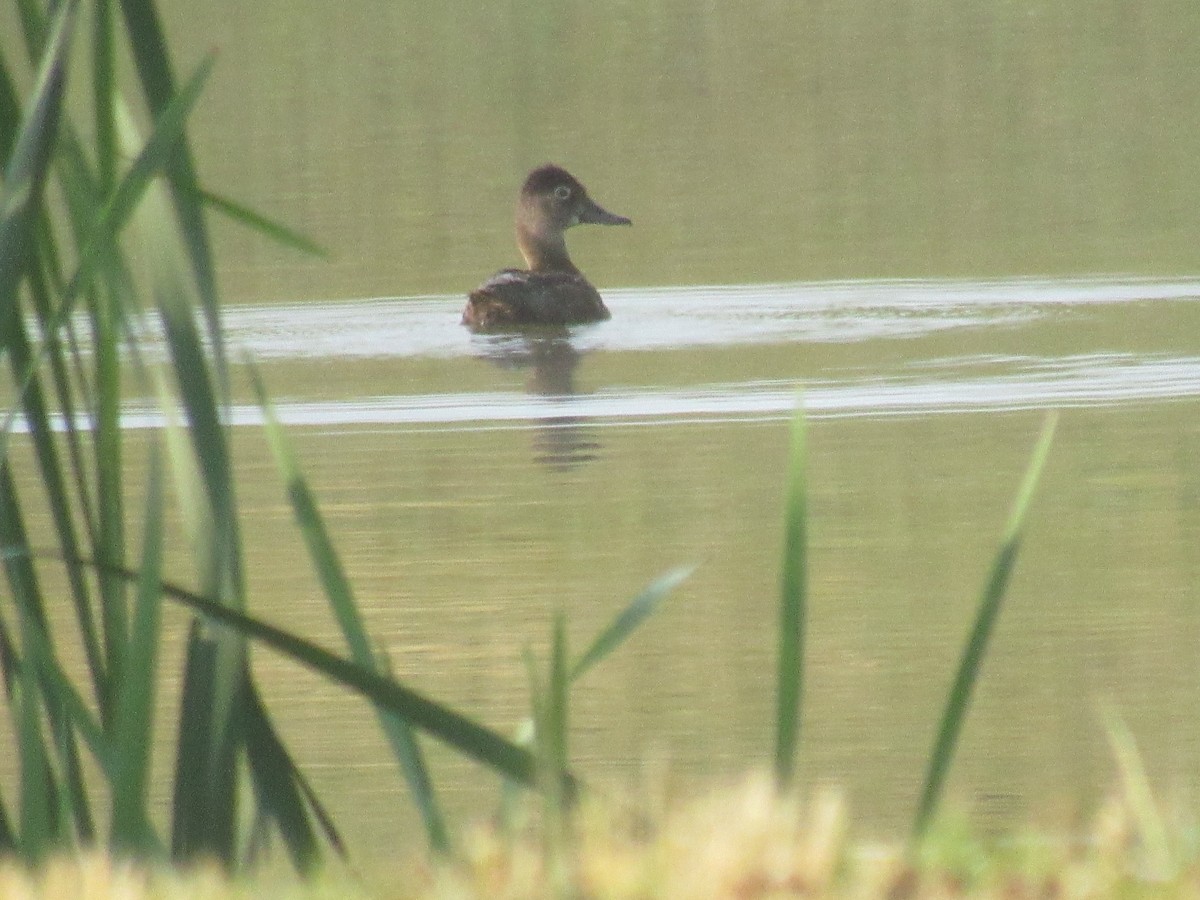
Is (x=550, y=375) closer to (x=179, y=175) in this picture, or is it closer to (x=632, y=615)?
(x=179, y=175)

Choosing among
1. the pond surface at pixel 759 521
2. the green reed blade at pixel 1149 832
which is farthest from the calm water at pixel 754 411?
the green reed blade at pixel 1149 832

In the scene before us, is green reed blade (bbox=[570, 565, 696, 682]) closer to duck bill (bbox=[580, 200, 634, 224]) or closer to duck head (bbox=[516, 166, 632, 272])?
duck head (bbox=[516, 166, 632, 272])

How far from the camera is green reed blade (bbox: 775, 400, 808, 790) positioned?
3.08m

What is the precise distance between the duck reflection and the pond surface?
19 mm

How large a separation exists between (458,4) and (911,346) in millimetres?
20415

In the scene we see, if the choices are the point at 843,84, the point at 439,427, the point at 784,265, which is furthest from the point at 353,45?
the point at 439,427

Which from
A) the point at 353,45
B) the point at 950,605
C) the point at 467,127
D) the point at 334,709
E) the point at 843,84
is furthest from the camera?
the point at 353,45

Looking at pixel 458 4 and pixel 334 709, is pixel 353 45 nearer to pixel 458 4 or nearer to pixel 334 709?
pixel 458 4

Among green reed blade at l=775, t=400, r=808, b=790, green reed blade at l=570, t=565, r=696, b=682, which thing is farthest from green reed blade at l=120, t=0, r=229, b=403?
green reed blade at l=775, t=400, r=808, b=790

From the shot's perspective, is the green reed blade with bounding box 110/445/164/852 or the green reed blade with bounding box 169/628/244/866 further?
the green reed blade with bounding box 169/628/244/866

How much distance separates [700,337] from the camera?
10320 mm

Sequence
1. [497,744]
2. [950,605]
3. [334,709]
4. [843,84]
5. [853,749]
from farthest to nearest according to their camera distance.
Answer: [843,84] < [950,605] < [334,709] < [853,749] < [497,744]

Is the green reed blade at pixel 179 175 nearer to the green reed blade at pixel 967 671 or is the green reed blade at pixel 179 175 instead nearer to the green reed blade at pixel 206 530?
the green reed blade at pixel 206 530

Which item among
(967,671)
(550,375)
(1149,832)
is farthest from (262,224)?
(550,375)
